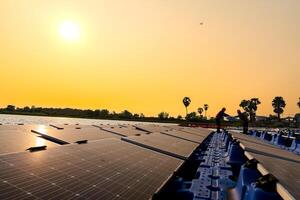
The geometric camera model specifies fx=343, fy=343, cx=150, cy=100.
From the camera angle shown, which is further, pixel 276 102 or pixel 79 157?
pixel 276 102

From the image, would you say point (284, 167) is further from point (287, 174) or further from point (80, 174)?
point (80, 174)

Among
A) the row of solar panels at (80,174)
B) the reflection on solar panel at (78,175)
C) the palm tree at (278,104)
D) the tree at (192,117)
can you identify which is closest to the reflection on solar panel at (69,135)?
the row of solar panels at (80,174)

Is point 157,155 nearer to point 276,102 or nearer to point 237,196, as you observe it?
point 237,196

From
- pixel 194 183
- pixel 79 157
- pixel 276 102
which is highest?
pixel 276 102

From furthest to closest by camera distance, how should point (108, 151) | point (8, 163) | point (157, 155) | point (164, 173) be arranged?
1. point (157, 155)
2. point (108, 151)
3. point (164, 173)
4. point (8, 163)

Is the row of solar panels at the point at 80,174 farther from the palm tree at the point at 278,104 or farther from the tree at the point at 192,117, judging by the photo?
the palm tree at the point at 278,104

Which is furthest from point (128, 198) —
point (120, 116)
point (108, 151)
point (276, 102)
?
point (276, 102)

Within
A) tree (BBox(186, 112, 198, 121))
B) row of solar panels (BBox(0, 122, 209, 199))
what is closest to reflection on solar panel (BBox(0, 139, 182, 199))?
row of solar panels (BBox(0, 122, 209, 199))

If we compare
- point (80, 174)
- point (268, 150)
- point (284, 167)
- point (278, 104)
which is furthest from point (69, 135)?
point (278, 104)
